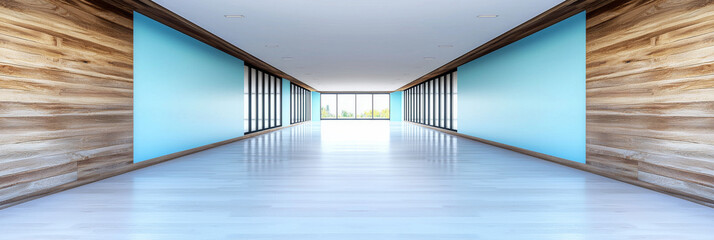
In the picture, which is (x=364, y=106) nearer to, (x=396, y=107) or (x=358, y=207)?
(x=396, y=107)

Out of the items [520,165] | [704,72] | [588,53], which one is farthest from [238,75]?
[704,72]

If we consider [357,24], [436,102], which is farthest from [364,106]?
[357,24]

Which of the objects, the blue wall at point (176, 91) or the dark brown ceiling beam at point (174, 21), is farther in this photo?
the blue wall at point (176, 91)

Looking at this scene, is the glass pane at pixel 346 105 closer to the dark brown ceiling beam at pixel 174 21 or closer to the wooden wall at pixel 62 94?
the dark brown ceiling beam at pixel 174 21

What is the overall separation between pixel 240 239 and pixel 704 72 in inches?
177

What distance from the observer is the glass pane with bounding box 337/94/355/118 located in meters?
26.8

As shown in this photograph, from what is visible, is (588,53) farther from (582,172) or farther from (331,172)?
(331,172)

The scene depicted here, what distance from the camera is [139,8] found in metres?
4.57

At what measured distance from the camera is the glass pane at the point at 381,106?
26891 mm

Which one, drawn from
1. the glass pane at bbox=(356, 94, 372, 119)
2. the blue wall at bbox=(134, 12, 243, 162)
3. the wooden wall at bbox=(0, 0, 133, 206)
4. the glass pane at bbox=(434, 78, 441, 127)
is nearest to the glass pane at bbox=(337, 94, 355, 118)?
the glass pane at bbox=(356, 94, 372, 119)

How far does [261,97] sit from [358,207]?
31.4 ft

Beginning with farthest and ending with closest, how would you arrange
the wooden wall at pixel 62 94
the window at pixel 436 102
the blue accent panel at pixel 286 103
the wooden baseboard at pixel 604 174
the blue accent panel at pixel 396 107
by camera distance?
the blue accent panel at pixel 396 107 → the blue accent panel at pixel 286 103 → the window at pixel 436 102 → the wooden baseboard at pixel 604 174 → the wooden wall at pixel 62 94

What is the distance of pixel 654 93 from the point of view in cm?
366

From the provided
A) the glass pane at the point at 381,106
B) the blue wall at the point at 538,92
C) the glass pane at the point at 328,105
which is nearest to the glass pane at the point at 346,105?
the glass pane at the point at 328,105
